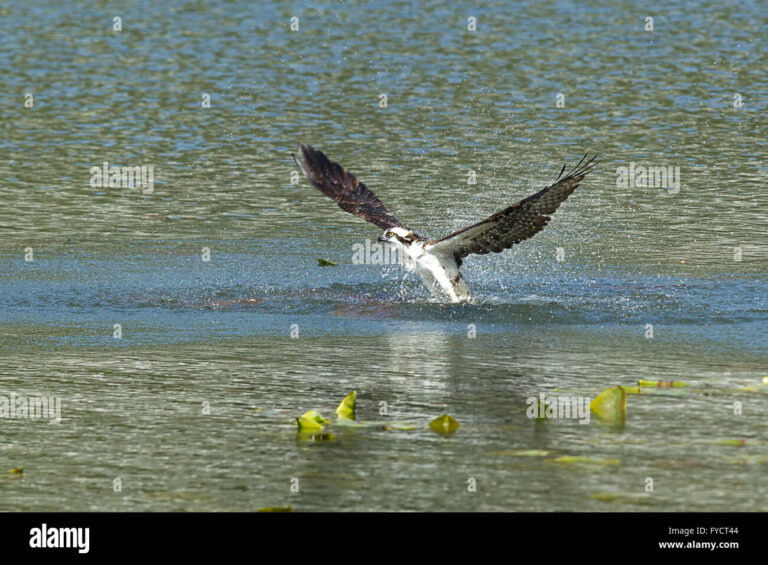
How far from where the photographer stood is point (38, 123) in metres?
24.2

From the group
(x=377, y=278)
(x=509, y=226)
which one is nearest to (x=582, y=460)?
(x=509, y=226)

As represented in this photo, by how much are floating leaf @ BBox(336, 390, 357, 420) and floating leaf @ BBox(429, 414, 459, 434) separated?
22.6 inches

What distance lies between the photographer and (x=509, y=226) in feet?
40.3

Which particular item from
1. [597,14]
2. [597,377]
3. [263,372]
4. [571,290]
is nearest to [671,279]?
[571,290]

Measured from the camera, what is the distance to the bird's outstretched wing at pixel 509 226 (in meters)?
11.8

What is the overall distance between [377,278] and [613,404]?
5.57m

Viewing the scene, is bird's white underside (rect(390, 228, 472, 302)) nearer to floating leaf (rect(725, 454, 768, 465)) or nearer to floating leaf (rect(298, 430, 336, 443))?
floating leaf (rect(298, 430, 336, 443))

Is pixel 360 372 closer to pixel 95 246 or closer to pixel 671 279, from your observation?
pixel 671 279

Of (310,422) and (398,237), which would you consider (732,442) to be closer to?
(310,422)

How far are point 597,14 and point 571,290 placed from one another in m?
24.5

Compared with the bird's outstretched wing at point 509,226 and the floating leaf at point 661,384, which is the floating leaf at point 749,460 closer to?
the floating leaf at point 661,384

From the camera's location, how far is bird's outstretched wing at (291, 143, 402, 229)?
1404cm

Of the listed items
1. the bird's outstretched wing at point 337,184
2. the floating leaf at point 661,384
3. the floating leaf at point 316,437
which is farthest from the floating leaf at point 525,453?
the bird's outstretched wing at point 337,184

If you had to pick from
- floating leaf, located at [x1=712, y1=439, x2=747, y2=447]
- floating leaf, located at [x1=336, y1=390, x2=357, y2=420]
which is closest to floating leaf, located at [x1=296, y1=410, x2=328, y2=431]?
floating leaf, located at [x1=336, y1=390, x2=357, y2=420]
